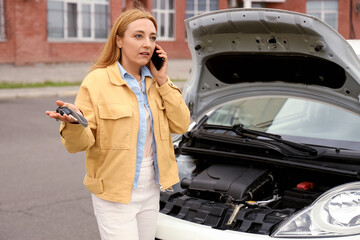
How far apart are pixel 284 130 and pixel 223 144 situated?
0.48 metres

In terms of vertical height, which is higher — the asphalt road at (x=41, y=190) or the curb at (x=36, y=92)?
the asphalt road at (x=41, y=190)

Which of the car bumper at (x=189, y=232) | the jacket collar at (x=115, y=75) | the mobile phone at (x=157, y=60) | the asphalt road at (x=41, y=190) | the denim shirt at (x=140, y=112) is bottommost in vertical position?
the asphalt road at (x=41, y=190)

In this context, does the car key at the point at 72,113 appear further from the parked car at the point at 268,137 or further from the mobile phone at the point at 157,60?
the parked car at the point at 268,137

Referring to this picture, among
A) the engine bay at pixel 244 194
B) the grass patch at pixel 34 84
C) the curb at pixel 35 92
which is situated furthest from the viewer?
the grass patch at pixel 34 84

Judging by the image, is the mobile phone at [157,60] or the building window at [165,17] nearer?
the mobile phone at [157,60]

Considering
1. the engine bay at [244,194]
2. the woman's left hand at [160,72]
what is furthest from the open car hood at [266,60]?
the woman's left hand at [160,72]

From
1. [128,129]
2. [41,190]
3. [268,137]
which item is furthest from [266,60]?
[41,190]

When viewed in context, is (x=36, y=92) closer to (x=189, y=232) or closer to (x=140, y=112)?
(x=189, y=232)

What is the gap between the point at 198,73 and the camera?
12.3 ft

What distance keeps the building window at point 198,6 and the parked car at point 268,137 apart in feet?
79.7

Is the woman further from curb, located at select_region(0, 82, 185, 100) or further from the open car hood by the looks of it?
curb, located at select_region(0, 82, 185, 100)

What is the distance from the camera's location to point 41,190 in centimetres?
575

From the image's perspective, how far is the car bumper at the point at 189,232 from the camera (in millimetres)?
Answer: 2857

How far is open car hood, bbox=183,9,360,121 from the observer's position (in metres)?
3.02
